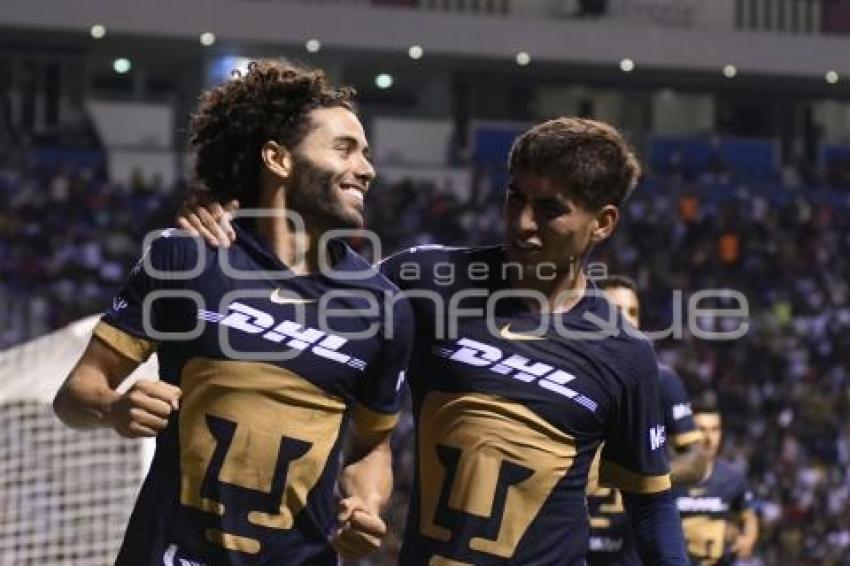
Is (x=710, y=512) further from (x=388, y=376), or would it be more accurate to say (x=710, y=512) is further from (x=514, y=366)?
(x=388, y=376)

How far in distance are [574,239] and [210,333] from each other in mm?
1133

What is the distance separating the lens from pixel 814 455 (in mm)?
23375

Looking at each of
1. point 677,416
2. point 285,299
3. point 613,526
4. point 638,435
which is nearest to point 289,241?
point 285,299

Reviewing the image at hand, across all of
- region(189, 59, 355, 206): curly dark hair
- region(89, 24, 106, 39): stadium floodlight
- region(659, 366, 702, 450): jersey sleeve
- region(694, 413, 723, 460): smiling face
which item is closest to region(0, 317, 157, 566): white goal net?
region(659, 366, 702, 450): jersey sleeve

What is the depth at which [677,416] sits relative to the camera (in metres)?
7.71

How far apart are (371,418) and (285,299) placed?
40 cm

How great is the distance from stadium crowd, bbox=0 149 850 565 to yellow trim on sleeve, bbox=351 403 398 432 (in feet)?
41.9

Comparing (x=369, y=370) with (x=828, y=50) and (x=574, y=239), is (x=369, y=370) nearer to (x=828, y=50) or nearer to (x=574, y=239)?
(x=574, y=239)

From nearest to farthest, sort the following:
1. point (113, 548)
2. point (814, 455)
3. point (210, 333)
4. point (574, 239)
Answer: point (210, 333) → point (574, 239) → point (113, 548) → point (814, 455)

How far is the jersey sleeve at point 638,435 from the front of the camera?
4.77 meters

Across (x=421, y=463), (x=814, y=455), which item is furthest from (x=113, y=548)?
(x=814, y=455)

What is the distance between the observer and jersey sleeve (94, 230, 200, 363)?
13.1 feet

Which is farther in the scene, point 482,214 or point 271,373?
point 482,214

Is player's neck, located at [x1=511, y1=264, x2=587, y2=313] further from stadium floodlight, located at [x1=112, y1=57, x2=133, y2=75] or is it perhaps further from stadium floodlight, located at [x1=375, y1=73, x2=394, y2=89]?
stadium floodlight, located at [x1=375, y1=73, x2=394, y2=89]
